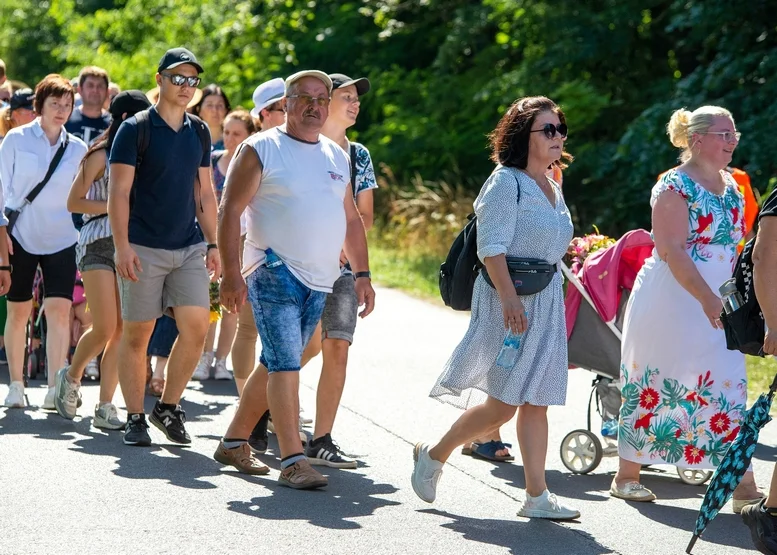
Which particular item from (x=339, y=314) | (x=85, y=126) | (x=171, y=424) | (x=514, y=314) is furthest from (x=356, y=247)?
(x=85, y=126)

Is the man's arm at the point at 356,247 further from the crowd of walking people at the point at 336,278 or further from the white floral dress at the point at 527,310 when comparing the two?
the white floral dress at the point at 527,310

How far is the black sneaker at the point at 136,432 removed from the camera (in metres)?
7.48

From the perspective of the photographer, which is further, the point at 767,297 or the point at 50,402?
the point at 50,402

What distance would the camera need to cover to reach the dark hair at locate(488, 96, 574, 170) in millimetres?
6191

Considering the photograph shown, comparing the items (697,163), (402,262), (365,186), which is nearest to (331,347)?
(365,186)

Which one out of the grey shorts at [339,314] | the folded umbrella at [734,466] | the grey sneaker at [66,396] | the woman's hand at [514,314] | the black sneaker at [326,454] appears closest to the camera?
the folded umbrella at [734,466]

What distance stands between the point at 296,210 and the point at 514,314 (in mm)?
1231

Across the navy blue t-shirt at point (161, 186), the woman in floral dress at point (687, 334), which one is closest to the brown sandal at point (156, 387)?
the navy blue t-shirt at point (161, 186)

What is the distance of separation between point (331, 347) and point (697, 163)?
209 cm

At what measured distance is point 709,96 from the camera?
18.4m

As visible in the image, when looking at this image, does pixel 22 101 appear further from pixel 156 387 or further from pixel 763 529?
pixel 763 529

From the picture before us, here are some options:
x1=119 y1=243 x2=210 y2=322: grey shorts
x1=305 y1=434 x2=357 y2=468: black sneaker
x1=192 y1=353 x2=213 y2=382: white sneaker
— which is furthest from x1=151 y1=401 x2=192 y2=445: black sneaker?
x1=192 y1=353 x2=213 y2=382: white sneaker

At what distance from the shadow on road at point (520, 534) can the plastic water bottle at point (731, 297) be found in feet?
3.60

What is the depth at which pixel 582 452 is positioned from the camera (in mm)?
7359
